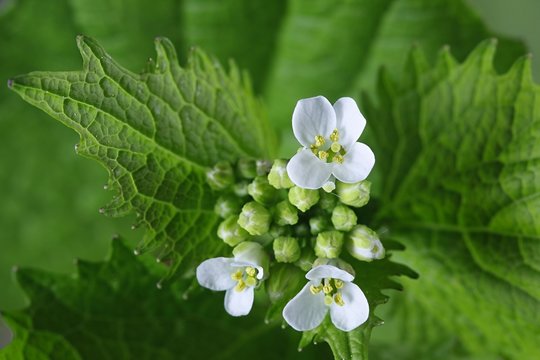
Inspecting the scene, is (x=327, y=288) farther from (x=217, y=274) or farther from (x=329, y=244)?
(x=217, y=274)

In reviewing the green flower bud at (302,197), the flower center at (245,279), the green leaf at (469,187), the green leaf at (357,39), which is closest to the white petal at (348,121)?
the green flower bud at (302,197)

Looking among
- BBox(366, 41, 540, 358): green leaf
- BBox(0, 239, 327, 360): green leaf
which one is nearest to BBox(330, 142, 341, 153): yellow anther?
BBox(366, 41, 540, 358): green leaf

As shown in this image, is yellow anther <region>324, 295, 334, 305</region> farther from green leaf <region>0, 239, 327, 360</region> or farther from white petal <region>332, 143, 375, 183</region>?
green leaf <region>0, 239, 327, 360</region>

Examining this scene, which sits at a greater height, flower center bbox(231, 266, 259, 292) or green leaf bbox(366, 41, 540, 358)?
green leaf bbox(366, 41, 540, 358)

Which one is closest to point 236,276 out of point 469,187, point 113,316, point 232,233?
point 232,233

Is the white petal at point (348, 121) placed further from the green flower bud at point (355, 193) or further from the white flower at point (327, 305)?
the white flower at point (327, 305)

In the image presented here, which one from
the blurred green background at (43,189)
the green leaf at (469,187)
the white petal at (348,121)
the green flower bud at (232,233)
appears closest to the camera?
the white petal at (348,121)
